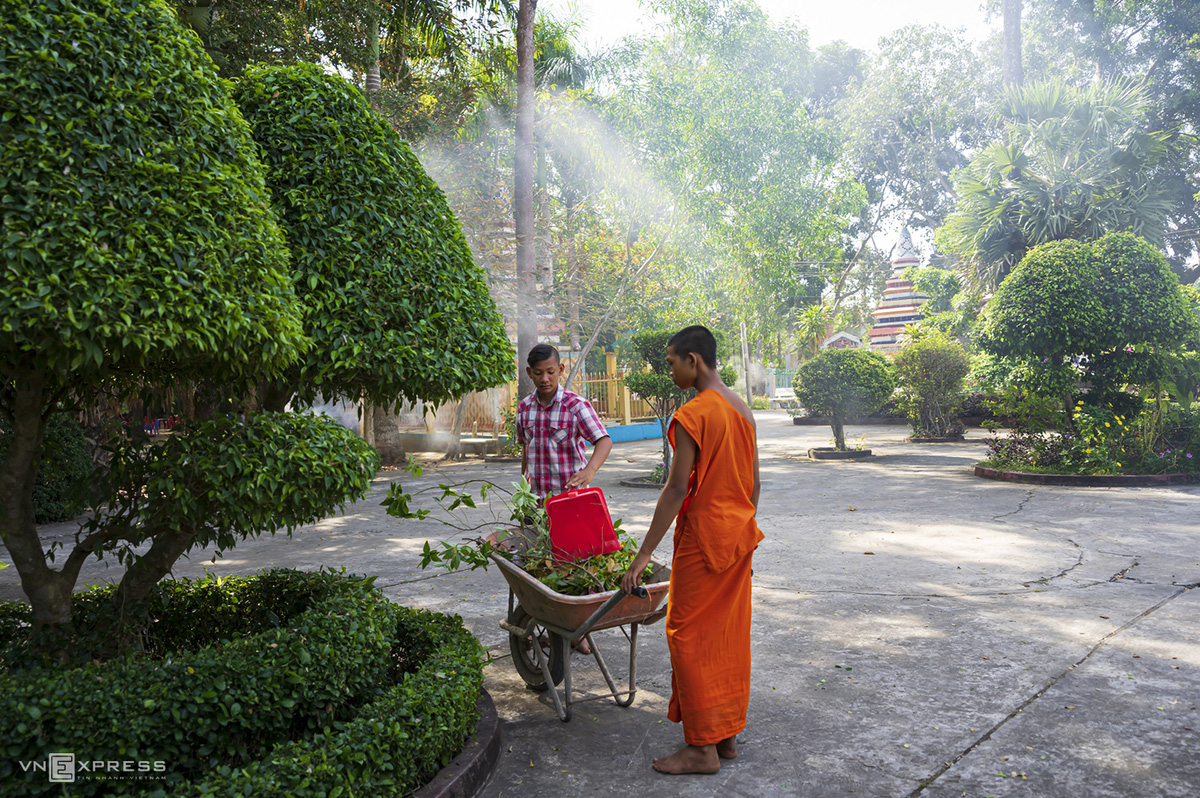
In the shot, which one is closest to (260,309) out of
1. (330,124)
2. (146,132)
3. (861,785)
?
(146,132)

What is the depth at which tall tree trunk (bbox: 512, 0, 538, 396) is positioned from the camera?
11.0 m

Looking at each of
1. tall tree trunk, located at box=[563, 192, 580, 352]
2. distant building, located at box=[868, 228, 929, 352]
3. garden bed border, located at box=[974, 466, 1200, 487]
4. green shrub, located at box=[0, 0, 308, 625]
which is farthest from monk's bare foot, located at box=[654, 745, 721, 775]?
distant building, located at box=[868, 228, 929, 352]

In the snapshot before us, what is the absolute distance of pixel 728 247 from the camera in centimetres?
1609

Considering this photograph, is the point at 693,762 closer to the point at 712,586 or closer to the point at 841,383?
the point at 712,586

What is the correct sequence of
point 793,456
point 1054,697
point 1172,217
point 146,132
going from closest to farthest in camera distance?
point 146,132, point 1054,697, point 793,456, point 1172,217

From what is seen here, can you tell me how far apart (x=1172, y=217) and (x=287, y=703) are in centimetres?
3180

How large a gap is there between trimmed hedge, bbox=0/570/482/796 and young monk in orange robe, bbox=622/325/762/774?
3.14 feet

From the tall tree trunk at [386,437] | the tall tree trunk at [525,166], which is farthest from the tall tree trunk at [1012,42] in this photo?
the tall tree trunk at [386,437]

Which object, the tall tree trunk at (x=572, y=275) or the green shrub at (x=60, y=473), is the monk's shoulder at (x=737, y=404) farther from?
the tall tree trunk at (x=572, y=275)

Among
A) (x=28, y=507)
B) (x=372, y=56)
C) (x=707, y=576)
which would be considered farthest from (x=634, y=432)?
(x=28, y=507)

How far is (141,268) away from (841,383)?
586 inches

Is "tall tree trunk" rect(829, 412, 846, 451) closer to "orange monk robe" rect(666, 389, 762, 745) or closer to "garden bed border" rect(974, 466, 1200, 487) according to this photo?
"garden bed border" rect(974, 466, 1200, 487)

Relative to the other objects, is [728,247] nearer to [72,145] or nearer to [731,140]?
[731,140]

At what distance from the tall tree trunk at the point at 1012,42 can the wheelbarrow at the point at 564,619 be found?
64.6 feet
